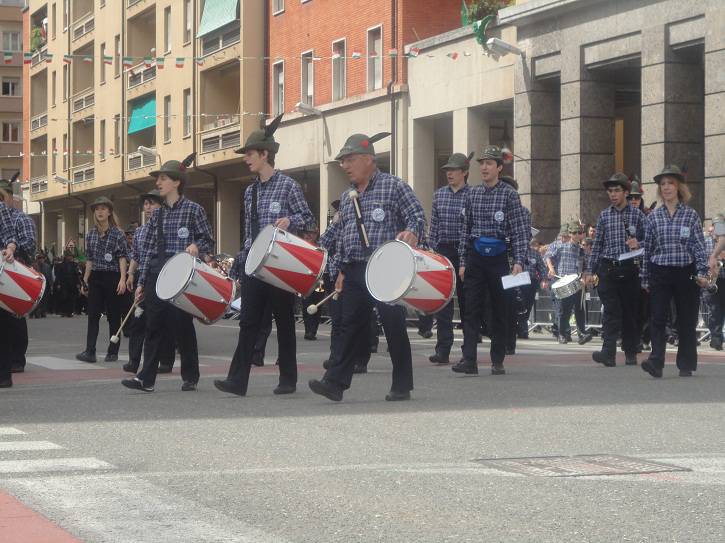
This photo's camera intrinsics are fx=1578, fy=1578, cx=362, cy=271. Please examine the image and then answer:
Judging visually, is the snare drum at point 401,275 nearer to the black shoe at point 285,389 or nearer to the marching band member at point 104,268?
the black shoe at point 285,389

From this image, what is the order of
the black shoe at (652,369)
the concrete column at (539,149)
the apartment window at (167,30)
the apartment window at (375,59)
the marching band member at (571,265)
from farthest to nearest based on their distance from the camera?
the apartment window at (167,30) → the apartment window at (375,59) → the concrete column at (539,149) → the marching band member at (571,265) → the black shoe at (652,369)

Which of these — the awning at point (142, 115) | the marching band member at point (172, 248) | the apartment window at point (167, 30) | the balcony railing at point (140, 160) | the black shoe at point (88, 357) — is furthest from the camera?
the balcony railing at point (140, 160)

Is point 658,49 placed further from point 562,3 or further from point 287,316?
point 287,316

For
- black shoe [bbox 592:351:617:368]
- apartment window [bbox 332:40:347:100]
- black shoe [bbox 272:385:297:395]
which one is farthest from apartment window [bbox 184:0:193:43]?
black shoe [bbox 272:385:297:395]

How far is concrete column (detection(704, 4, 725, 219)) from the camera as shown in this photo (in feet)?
86.4

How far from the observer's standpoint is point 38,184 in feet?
242

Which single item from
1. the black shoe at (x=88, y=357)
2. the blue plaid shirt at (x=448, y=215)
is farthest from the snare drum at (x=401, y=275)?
the black shoe at (x=88, y=357)

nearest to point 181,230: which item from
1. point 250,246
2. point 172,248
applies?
point 172,248

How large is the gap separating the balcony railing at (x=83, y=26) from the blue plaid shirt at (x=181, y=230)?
5201 centimetres

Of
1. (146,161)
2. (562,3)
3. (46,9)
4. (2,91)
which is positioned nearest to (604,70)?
(562,3)

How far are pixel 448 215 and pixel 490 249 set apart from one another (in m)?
1.73

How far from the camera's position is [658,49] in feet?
92.3

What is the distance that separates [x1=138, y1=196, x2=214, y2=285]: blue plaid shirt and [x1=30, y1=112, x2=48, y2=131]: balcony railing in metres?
60.5

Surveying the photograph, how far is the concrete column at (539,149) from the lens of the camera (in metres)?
32.2
